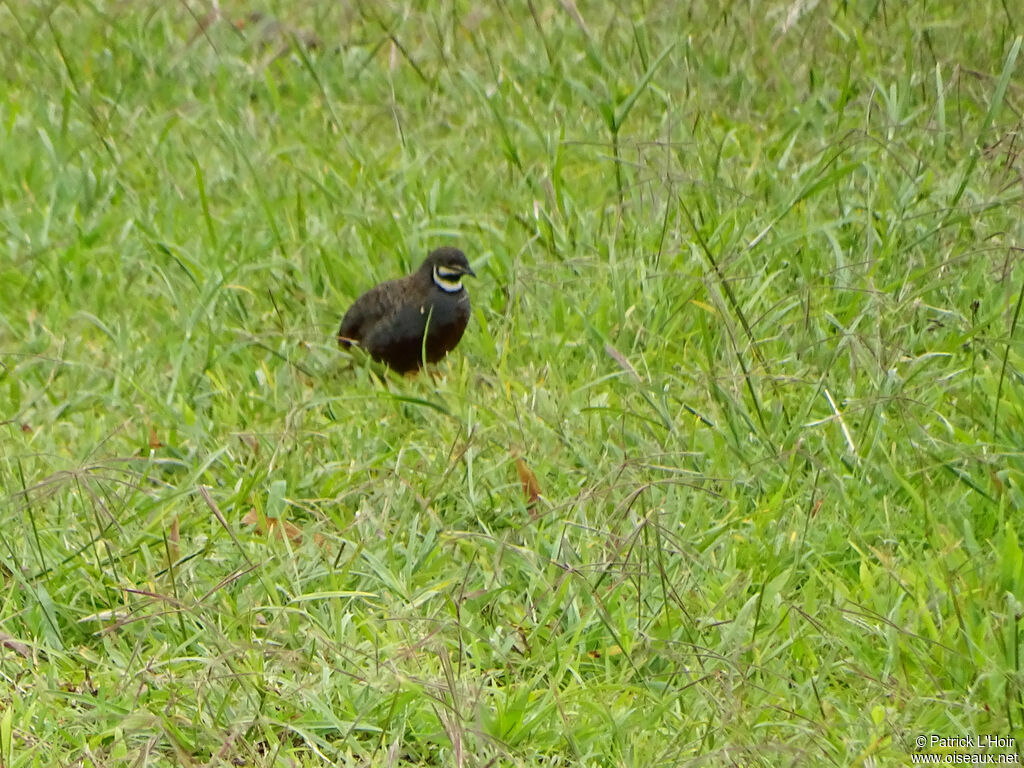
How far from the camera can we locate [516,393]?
5.02m

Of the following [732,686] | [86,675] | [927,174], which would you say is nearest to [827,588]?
[732,686]

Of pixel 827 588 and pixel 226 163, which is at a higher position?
pixel 226 163

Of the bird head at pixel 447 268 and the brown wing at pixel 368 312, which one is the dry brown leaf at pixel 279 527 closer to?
the brown wing at pixel 368 312

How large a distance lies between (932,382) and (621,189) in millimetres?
1737

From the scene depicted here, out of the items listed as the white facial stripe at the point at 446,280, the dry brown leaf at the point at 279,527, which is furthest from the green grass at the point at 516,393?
the white facial stripe at the point at 446,280

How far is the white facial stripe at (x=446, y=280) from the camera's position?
17.9 ft

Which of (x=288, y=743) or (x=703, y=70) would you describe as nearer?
(x=288, y=743)

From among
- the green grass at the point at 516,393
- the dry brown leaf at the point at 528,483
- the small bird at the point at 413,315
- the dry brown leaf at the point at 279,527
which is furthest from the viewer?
the small bird at the point at 413,315

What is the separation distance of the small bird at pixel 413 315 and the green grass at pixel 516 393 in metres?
0.11

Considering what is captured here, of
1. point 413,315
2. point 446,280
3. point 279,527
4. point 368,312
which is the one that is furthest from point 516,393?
point 279,527

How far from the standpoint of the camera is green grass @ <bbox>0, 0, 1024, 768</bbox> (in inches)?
138

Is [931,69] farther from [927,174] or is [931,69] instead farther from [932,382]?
[932,382]

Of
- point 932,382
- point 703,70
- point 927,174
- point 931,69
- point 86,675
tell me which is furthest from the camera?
point 703,70

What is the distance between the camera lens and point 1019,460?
423 centimetres
